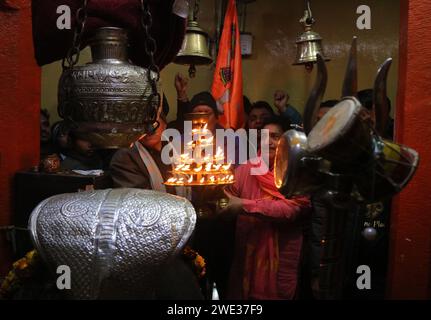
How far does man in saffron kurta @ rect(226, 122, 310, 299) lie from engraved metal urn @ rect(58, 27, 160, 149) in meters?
1.32

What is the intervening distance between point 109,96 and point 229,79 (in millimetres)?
2659

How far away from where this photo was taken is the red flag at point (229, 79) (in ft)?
13.4

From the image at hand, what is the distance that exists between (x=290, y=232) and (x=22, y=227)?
168cm

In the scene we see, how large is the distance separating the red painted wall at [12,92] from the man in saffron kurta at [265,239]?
138 centimetres

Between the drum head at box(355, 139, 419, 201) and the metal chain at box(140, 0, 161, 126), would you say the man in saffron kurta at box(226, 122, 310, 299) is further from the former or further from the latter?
the drum head at box(355, 139, 419, 201)

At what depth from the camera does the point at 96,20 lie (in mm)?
1676

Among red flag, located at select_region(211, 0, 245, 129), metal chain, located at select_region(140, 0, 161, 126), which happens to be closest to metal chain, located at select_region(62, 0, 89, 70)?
metal chain, located at select_region(140, 0, 161, 126)

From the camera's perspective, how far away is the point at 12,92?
2.73 meters

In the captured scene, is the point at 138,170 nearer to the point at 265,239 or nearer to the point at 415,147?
the point at 265,239

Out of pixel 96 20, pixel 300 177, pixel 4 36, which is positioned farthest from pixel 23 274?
pixel 4 36

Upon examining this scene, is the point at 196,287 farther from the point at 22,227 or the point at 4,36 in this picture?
the point at 4,36

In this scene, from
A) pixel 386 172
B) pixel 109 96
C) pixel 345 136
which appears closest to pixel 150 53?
pixel 109 96

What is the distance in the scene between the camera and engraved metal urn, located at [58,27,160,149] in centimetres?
156

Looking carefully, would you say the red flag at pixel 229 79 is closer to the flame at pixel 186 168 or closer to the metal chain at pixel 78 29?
the flame at pixel 186 168
